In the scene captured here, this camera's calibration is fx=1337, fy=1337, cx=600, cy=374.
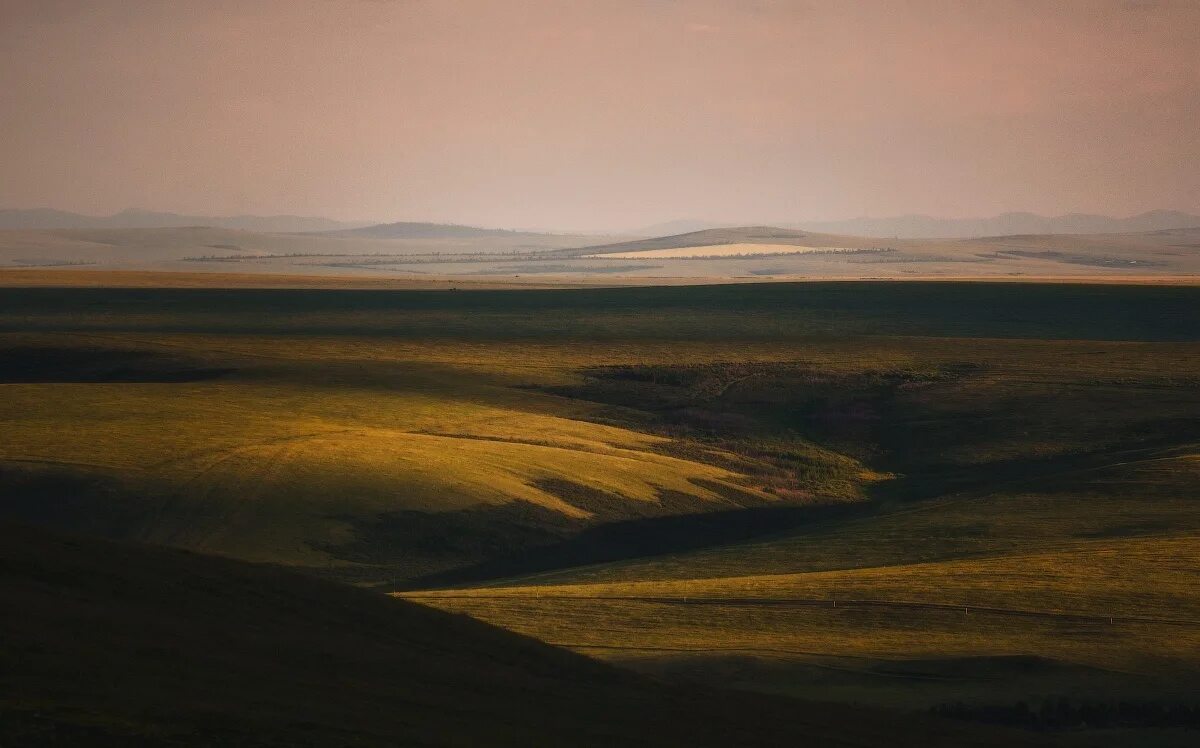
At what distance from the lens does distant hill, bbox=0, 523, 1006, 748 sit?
20.5m

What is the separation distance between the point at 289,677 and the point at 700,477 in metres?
51.0

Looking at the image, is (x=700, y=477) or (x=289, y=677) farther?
(x=700, y=477)

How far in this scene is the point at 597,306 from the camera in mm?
141000

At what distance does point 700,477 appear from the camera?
2945 inches

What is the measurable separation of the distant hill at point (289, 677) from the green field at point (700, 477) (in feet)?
21.1

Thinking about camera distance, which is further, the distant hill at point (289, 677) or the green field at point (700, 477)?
the green field at point (700, 477)

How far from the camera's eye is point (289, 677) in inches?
987

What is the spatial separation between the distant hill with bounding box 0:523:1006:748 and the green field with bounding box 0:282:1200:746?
6.44 m

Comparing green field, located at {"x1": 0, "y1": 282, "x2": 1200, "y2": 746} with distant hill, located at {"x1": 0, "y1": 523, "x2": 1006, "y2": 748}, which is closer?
distant hill, located at {"x1": 0, "y1": 523, "x2": 1006, "y2": 748}

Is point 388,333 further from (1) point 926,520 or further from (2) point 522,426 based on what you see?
(1) point 926,520

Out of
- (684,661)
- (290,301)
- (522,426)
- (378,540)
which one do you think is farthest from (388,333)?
(684,661)

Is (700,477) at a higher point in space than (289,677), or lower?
lower

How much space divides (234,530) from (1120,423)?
5552 centimetres

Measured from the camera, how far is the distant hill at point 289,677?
67.2ft
